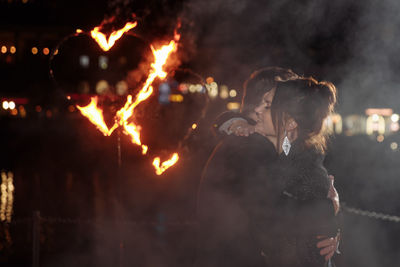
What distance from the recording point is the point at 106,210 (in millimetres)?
7266

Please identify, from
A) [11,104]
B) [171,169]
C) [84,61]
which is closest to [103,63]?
[84,61]

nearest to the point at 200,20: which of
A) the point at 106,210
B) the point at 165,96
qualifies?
the point at 106,210

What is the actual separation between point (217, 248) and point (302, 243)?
0.41 meters

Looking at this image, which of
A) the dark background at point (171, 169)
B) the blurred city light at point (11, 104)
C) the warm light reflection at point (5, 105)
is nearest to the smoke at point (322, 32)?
the dark background at point (171, 169)

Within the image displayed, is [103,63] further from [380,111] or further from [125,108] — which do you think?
[125,108]

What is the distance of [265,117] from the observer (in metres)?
2.30

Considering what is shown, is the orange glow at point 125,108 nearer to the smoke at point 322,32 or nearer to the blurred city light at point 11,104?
the smoke at point 322,32

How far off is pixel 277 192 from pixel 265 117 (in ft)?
1.45

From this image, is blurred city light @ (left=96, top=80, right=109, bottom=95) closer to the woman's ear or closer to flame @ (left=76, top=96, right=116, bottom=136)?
flame @ (left=76, top=96, right=116, bottom=136)

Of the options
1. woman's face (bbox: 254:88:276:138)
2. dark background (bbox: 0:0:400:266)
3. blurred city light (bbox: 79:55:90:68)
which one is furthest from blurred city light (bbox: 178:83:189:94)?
woman's face (bbox: 254:88:276:138)

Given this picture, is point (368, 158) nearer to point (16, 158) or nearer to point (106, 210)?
point (106, 210)

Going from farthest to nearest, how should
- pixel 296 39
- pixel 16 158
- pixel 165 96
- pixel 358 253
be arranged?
pixel 165 96
pixel 16 158
pixel 296 39
pixel 358 253

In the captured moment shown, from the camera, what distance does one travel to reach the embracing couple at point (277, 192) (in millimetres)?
2021

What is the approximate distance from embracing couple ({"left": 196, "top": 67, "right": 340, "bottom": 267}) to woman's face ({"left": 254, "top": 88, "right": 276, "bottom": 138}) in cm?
7
